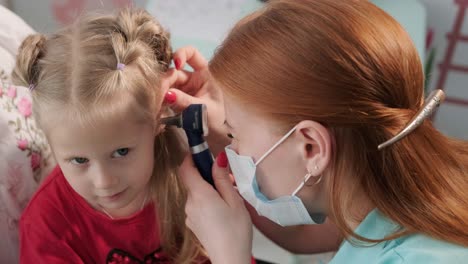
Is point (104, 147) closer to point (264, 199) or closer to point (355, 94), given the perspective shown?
point (264, 199)

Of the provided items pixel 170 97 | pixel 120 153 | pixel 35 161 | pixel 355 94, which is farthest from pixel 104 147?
pixel 355 94

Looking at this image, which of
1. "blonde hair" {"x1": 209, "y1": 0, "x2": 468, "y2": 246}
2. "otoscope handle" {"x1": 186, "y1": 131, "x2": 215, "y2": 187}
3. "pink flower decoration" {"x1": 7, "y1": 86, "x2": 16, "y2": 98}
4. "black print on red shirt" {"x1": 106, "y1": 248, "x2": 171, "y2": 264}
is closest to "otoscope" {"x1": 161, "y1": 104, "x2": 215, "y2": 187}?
"otoscope handle" {"x1": 186, "y1": 131, "x2": 215, "y2": 187}

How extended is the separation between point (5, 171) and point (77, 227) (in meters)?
0.17

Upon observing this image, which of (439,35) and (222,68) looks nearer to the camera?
(222,68)

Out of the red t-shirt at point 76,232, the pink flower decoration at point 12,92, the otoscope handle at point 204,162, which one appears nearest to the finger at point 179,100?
the otoscope handle at point 204,162

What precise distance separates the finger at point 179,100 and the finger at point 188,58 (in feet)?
0.21

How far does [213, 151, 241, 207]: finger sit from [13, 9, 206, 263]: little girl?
0.42ft

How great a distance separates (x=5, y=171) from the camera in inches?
38.0

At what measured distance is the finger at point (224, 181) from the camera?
858 millimetres

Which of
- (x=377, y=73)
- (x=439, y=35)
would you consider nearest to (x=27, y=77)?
(x=377, y=73)

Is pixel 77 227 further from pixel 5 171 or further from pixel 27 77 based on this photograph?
pixel 27 77

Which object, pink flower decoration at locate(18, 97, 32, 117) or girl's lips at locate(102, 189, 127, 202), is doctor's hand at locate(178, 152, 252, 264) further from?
pink flower decoration at locate(18, 97, 32, 117)

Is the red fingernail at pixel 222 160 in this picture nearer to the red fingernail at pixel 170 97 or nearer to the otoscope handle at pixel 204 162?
the otoscope handle at pixel 204 162

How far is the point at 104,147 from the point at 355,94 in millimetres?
412
